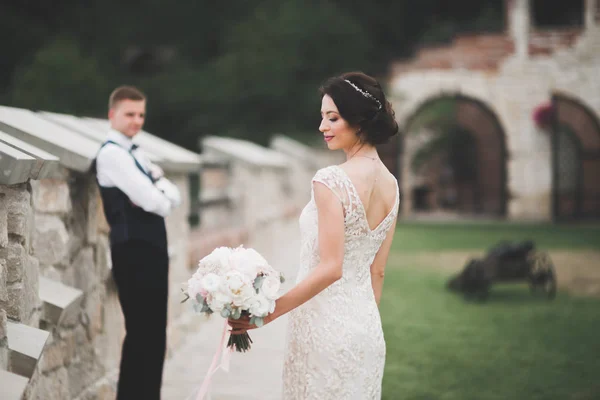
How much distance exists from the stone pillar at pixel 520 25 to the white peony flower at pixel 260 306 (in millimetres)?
22867

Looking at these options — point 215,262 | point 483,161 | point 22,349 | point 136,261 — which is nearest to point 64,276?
point 136,261

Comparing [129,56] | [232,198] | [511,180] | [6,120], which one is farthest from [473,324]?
[129,56]

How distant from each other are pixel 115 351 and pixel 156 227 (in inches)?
43.8

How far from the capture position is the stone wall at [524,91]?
23.7m

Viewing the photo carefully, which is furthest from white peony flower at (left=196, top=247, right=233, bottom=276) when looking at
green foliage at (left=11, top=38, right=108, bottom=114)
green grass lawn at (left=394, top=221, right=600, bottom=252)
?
green foliage at (left=11, top=38, right=108, bottom=114)

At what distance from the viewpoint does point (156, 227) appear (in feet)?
13.6

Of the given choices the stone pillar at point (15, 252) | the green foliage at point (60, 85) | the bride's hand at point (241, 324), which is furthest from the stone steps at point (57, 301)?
the green foliage at point (60, 85)

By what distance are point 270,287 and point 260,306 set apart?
8 cm

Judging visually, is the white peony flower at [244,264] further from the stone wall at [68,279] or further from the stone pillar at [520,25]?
the stone pillar at [520,25]

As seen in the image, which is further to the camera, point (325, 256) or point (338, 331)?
point (338, 331)

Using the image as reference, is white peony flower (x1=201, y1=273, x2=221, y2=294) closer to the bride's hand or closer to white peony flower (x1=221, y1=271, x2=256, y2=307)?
white peony flower (x1=221, y1=271, x2=256, y2=307)

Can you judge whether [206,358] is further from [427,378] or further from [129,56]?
[129,56]

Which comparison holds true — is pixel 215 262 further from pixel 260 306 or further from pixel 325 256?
pixel 325 256

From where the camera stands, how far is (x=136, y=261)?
158 inches
